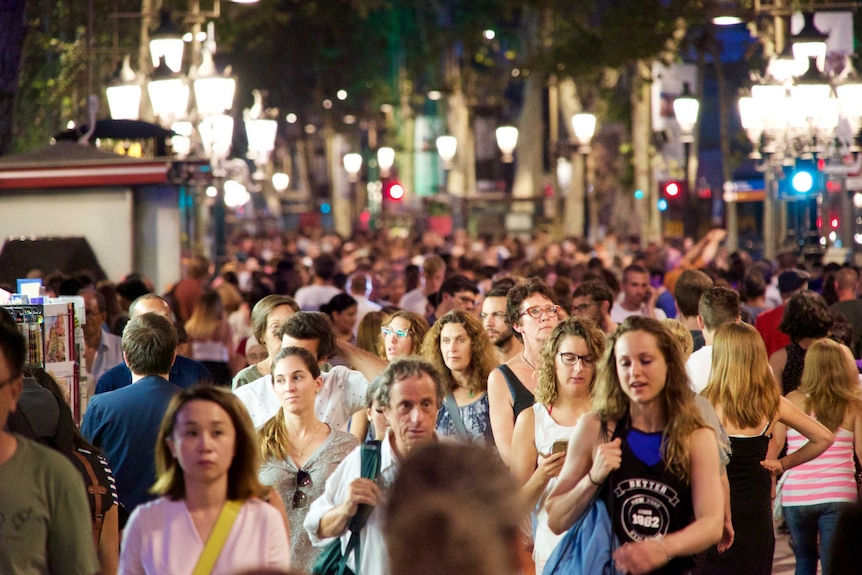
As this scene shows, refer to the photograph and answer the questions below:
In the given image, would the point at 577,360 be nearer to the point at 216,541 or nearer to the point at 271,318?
the point at 216,541

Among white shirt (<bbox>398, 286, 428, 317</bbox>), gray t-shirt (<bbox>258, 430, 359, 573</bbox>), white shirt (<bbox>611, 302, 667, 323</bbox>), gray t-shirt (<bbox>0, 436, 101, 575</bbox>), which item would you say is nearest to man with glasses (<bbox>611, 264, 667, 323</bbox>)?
white shirt (<bbox>611, 302, 667, 323</bbox>)

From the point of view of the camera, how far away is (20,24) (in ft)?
50.9

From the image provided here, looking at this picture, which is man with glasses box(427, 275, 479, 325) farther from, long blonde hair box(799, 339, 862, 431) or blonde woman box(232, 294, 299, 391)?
long blonde hair box(799, 339, 862, 431)

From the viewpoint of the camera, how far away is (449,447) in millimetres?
2918

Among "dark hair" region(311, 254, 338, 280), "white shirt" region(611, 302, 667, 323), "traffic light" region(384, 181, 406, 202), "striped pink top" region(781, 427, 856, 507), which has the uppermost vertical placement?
"traffic light" region(384, 181, 406, 202)

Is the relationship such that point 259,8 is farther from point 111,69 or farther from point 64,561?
point 64,561

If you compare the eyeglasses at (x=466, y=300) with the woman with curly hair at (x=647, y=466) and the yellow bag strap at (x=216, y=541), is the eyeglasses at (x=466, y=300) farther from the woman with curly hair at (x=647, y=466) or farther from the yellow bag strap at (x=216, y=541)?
the yellow bag strap at (x=216, y=541)

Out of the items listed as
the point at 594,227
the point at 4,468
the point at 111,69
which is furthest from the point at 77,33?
the point at 4,468

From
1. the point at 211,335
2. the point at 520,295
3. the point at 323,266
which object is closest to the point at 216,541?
the point at 520,295

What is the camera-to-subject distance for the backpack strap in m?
5.65

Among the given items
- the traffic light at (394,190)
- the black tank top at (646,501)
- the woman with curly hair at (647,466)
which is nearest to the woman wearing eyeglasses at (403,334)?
the woman with curly hair at (647,466)

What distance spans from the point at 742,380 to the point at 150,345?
10.1 feet

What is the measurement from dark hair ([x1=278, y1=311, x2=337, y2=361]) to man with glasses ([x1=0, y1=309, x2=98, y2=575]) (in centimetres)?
294

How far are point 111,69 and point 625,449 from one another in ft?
60.2
